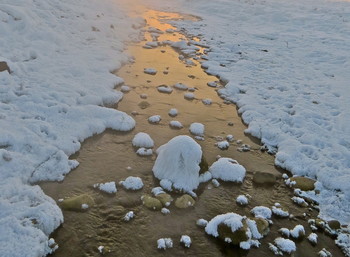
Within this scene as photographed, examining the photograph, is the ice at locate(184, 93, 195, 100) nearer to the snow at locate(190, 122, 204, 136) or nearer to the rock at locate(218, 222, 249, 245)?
the snow at locate(190, 122, 204, 136)

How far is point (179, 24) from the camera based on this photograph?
22422mm

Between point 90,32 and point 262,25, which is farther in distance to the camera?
point 262,25

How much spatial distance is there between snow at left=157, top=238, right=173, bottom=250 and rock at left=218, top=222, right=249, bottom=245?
0.93 metres

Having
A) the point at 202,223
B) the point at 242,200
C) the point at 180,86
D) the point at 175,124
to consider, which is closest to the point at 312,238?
the point at 242,200

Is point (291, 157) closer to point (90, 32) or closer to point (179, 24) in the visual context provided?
point (90, 32)

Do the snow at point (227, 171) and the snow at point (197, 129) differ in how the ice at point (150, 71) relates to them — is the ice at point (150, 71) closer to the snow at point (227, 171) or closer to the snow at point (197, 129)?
the snow at point (197, 129)

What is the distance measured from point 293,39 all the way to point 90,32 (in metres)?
10.8

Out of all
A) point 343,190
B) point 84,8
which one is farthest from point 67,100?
point 84,8

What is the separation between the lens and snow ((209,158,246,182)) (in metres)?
8.02

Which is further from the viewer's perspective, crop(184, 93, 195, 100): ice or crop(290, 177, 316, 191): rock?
crop(184, 93, 195, 100): ice

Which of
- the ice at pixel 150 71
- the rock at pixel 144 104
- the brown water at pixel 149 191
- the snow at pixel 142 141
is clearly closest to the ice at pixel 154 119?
the brown water at pixel 149 191

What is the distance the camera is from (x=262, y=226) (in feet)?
21.8

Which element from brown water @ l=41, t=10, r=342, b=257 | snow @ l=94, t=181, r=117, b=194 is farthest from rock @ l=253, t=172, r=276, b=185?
snow @ l=94, t=181, r=117, b=194

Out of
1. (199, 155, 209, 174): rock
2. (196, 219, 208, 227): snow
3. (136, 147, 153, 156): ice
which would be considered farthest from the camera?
(136, 147, 153, 156): ice
